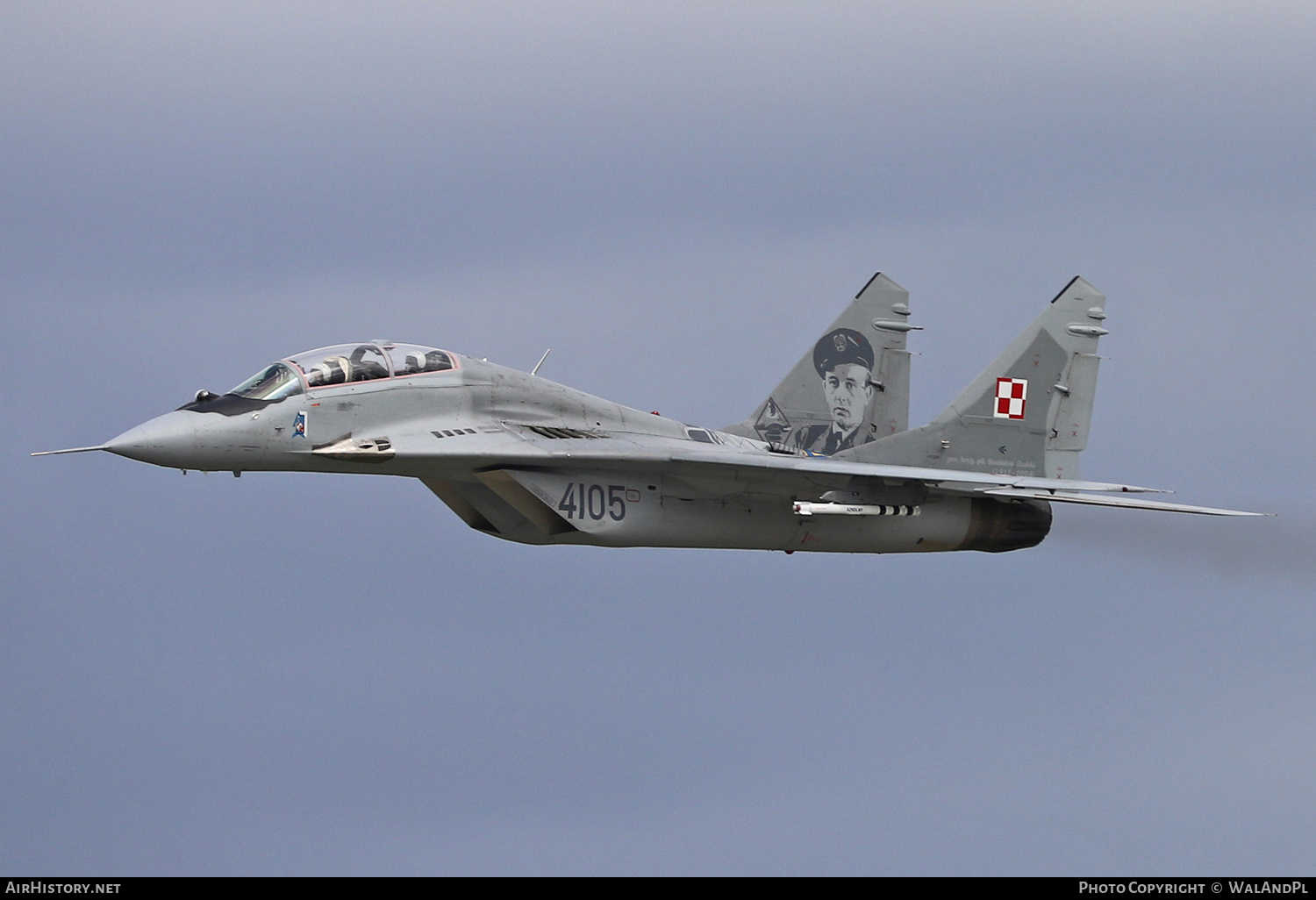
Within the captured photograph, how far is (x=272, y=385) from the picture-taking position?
22750mm

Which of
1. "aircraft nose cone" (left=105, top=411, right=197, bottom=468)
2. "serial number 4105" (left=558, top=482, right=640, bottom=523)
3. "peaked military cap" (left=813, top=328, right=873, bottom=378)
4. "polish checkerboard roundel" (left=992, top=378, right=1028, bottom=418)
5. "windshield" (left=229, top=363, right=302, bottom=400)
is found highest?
"peaked military cap" (left=813, top=328, right=873, bottom=378)

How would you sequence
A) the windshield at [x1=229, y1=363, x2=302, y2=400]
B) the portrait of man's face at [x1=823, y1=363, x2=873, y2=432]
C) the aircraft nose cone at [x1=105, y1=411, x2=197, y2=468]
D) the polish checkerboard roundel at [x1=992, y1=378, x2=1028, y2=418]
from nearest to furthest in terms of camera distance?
the aircraft nose cone at [x1=105, y1=411, x2=197, y2=468] < the windshield at [x1=229, y1=363, x2=302, y2=400] < the polish checkerboard roundel at [x1=992, y1=378, x2=1028, y2=418] < the portrait of man's face at [x1=823, y1=363, x2=873, y2=432]

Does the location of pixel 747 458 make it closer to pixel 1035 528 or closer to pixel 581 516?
pixel 581 516

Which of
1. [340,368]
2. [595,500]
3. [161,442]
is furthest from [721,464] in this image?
[161,442]

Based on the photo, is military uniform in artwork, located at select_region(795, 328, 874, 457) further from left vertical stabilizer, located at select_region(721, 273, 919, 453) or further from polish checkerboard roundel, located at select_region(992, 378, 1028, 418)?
polish checkerboard roundel, located at select_region(992, 378, 1028, 418)

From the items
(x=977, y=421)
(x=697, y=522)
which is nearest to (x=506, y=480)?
(x=697, y=522)

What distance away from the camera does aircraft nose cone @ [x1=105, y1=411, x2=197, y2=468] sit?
72.0 feet

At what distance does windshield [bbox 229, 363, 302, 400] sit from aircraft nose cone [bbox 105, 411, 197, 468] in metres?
0.75

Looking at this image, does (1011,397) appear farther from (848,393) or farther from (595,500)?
(595,500)

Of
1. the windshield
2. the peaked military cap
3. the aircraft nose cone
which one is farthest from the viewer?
the peaked military cap

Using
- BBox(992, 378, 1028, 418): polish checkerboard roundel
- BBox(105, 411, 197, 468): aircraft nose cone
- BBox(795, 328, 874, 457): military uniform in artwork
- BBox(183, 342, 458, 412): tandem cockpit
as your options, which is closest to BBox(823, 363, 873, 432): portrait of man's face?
BBox(795, 328, 874, 457): military uniform in artwork

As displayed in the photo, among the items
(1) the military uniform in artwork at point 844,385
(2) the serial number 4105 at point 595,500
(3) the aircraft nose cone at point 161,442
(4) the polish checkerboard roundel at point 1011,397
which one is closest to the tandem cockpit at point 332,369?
(3) the aircraft nose cone at point 161,442

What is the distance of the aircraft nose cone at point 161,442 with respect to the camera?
22.0 meters
